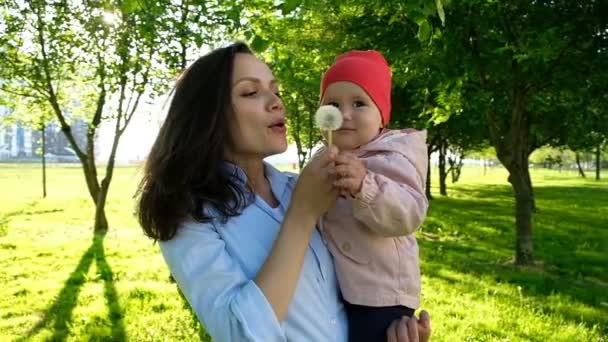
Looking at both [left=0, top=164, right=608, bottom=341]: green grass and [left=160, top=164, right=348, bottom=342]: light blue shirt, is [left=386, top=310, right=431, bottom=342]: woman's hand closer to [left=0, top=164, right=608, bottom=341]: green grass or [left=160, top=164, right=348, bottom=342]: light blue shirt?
[left=160, top=164, right=348, bottom=342]: light blue shirt

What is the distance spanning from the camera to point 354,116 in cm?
206

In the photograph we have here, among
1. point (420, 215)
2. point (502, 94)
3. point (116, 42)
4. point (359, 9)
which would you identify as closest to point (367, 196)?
point (420, 215)

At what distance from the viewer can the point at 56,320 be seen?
6.89 meters

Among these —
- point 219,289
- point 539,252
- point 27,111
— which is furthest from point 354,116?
point 27,111

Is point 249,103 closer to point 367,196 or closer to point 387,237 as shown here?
point 367,196

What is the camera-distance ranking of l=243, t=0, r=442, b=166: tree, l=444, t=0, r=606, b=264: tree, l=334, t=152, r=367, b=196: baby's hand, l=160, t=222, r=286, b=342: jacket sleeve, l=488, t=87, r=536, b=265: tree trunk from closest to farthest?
l=160, t=222, r=286, b=342: jacket sleeve
l=334, t=152, r=367, b=196: baby's hand
l=243, t=0, r=442, b=166: tree
l=444, t=0, r=606, b=264: tree
l=488, t=87, r=536, b=265: tree trunk

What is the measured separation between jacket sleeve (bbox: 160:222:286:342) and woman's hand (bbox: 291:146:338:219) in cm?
25

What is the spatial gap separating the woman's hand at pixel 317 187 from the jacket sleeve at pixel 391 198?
10 cm

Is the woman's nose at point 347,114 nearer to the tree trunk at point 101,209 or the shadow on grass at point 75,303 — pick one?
the shadow on grass at point 75,303

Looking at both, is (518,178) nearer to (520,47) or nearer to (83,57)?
(520,47)

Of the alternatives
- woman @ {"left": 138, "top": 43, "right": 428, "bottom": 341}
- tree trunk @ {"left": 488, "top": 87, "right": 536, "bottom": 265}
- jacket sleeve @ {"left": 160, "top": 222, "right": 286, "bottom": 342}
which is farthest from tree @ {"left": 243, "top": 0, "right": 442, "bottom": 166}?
jacket sleeve @ {"left": 160, "top": 222, "right": 286, "bottom": 342}

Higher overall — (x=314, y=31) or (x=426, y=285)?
(x=314, y=31)

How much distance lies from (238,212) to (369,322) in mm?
574

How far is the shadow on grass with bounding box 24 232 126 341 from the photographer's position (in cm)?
641
